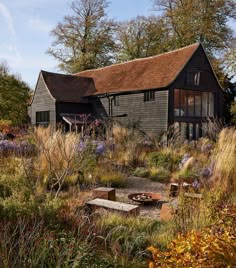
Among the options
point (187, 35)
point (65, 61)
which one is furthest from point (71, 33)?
point (187, 35)

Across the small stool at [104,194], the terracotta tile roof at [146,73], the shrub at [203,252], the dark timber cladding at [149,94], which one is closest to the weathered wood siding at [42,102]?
the dark timber cladding at [149,94]

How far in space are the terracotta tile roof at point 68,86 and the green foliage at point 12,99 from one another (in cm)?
266

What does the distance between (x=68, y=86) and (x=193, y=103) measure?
30.8 ft

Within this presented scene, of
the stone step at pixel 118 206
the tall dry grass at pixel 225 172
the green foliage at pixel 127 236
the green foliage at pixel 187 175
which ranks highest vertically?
the tall dry grass at pixel 225 172

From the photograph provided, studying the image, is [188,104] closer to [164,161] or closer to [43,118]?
[43,118]

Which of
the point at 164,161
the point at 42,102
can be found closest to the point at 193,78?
the point at 42,102

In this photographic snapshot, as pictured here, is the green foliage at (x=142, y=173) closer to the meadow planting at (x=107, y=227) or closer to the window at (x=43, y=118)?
the meadow planting at (x=107, y=227)

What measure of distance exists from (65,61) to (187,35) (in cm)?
1331

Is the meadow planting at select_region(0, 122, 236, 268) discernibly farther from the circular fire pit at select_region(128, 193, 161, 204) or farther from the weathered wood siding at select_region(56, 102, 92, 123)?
the weathered wood siding at select_region(56, 102, 92, 123)

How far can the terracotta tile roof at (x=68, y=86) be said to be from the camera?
23.2 metres

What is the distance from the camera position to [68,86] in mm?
24562

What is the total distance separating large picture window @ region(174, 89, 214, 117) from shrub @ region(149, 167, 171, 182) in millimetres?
10825

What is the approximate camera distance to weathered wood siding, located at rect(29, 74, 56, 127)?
23016 mm

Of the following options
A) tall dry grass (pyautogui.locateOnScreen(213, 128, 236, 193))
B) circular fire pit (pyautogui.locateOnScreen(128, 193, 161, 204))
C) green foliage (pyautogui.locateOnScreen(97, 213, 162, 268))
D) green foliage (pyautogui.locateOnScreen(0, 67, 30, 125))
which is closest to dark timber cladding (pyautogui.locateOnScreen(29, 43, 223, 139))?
green foliage (pyautogui.locateOnScreen(0, 67, 30, 125))
